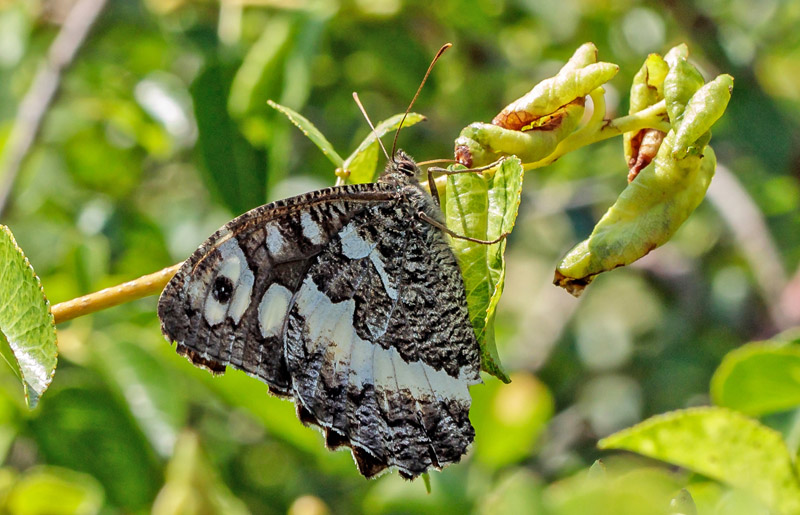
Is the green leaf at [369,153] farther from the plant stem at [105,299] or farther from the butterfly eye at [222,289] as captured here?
the plant stem at [105,299]

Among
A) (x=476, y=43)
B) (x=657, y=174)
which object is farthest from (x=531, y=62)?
(x=657, y=174)

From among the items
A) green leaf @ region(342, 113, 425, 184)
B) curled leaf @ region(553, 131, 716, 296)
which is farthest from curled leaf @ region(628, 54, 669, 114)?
green leaf @ region(342, 113, 425, 184)

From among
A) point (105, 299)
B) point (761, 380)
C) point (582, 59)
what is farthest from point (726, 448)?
point (105, 299)

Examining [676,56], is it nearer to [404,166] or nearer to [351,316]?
[404,166]

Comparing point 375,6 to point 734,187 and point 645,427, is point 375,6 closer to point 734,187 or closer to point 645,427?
point 734,187

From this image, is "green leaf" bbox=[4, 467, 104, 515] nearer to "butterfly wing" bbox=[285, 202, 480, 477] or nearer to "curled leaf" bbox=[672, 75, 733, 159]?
"butterfly wing" bbox=[285, 202, 480, 477]

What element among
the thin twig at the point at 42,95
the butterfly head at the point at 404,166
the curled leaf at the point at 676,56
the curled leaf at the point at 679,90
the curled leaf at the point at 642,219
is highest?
the curled leaf at the point at 676,56

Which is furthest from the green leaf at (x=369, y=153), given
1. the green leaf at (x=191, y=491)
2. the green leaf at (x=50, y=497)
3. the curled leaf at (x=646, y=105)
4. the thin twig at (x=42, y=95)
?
the thin twig at (x=42, y=95)
